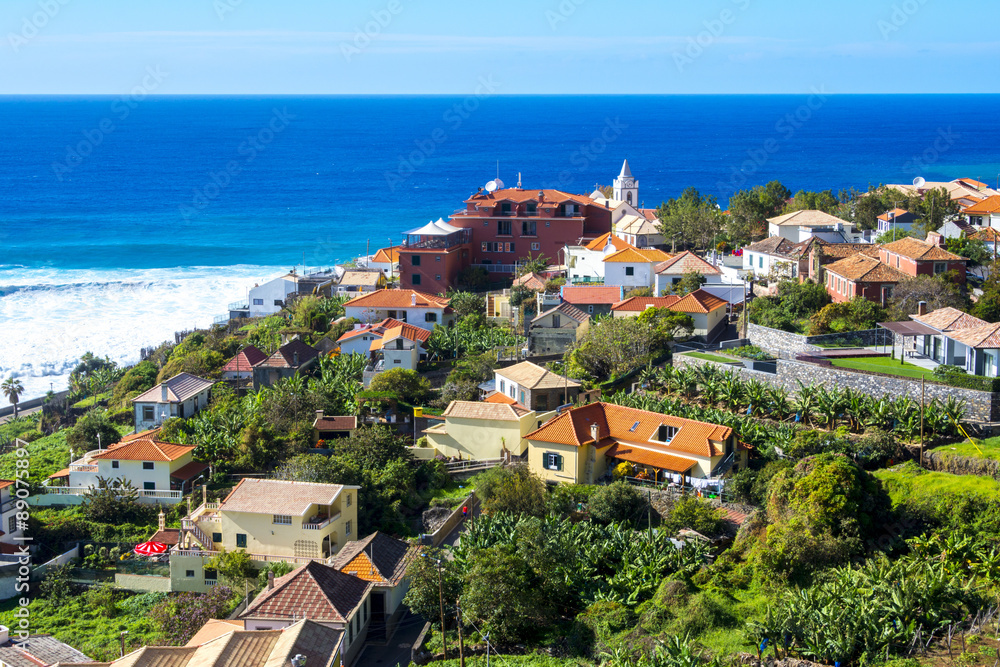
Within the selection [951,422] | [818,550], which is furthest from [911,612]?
[951,422]

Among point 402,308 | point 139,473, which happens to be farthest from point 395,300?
point 139,473

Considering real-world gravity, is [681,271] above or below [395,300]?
above

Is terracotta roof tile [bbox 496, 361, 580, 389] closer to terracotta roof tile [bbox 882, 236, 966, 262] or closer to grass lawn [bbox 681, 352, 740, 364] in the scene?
grass lawn [bbox 681, 352, 740, 364]

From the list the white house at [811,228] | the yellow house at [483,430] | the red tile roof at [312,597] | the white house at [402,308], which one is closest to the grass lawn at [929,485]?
the yellow house at [483,430]

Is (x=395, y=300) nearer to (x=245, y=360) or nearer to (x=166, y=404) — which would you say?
(x=245, y=360)

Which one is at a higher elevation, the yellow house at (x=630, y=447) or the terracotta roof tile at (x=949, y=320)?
the terracotta roof tile at (x=949, y=320)

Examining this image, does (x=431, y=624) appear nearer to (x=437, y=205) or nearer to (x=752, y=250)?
(x=752, y=250)

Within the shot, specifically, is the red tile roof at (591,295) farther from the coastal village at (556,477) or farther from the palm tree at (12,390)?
the palm tree at (12,390)
